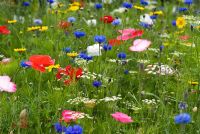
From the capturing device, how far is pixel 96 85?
2.43 meters

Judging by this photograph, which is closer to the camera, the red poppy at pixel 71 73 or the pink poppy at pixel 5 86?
the pink poppy at pixel 5 86

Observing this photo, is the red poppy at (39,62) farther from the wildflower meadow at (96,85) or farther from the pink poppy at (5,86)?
the pink poppy at (5,86)

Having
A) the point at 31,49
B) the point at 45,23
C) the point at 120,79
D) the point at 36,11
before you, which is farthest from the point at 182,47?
the point at 36,11

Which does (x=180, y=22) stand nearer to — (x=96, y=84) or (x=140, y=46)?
(x=140, y=46)

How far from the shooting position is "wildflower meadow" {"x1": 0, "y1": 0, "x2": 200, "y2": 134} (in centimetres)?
218

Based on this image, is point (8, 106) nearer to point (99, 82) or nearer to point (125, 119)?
point (99, 82)

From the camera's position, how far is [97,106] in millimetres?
2471

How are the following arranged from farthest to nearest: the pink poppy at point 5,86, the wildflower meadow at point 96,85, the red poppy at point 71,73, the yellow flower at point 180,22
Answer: the yellow flower at point 180,22
the red poppy at point 71,73
the wildflower meadow at point 96,85
the pink poppy at point 5,86

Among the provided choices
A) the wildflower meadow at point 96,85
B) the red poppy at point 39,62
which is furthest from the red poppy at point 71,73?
the red poppy at point 39,62

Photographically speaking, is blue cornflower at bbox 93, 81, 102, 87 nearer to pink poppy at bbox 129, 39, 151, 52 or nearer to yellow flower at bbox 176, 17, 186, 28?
pink poppy at bbox 129, 39, 151, 52

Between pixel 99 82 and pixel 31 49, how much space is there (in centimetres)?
105

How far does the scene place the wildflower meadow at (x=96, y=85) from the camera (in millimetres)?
2176

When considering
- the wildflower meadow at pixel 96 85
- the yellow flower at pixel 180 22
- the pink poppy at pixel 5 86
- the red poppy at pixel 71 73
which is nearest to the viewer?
the pink poppy at pixel 5 86

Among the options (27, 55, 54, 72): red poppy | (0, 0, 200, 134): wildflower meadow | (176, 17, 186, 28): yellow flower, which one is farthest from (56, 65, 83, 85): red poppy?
(176, 17, 186, 28): yellow flower
